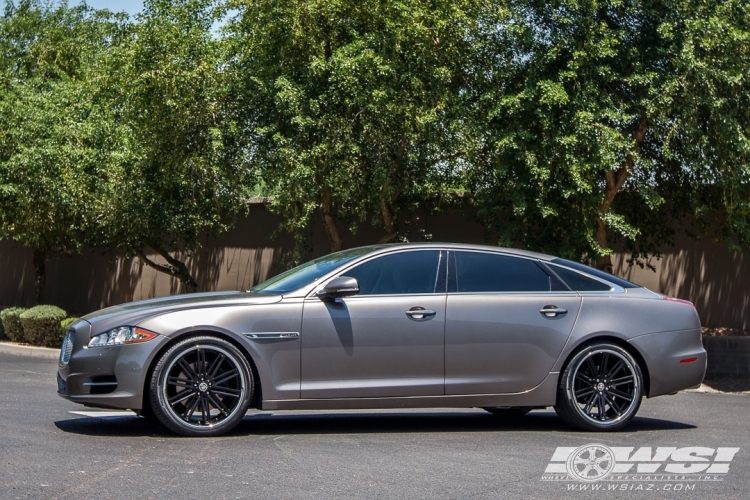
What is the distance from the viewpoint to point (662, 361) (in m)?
8.11

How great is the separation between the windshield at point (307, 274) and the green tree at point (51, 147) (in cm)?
1069

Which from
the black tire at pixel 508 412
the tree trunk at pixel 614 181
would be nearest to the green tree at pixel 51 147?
the tree trunk at pixel 614 181

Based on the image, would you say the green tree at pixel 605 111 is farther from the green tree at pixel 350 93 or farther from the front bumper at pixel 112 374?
the front bumper at pixel 112 374

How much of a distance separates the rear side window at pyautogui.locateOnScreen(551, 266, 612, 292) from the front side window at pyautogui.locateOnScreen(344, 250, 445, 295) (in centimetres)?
109

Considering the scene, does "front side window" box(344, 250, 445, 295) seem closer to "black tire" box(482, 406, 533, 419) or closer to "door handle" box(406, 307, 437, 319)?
"door handle" box(406, 307, 437, 319)

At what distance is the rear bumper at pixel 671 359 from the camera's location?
8.07 m

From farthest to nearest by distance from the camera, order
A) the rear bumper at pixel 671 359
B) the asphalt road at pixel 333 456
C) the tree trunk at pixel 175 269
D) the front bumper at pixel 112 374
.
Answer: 1. the tree trunk at pixel 175 269
2. the rear bumper at pixel 671 359
3. the front bumper at pixel 112 374
4. the asphalt road at pixel 333 456

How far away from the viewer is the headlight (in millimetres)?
7266

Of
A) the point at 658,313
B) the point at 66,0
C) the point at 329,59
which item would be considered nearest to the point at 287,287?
the point at 658,313

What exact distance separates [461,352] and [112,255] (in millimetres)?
16483

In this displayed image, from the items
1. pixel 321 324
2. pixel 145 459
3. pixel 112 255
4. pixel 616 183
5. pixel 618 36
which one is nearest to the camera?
pixel 145 459

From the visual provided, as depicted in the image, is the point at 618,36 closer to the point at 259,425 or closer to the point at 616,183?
the point at 616,183

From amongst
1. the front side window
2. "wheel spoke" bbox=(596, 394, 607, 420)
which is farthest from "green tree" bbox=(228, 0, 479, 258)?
"wheel spoke" bbox=(596, 394, 607, 420)

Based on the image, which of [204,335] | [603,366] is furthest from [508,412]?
[204,335]
